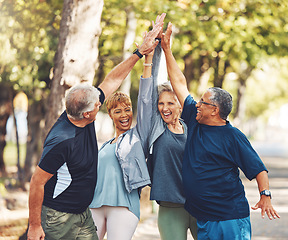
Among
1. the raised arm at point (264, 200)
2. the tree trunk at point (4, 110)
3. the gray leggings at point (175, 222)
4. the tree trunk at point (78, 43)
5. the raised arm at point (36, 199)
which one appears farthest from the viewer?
the tree trunk at point (4, 110)

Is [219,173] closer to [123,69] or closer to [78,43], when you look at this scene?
[123,69]

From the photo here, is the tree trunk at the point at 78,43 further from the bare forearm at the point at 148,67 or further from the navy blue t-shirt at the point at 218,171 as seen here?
the navy blue t-shirt at the point at 218,171

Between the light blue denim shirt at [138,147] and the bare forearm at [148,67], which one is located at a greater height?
the bare forearm at [148,67]

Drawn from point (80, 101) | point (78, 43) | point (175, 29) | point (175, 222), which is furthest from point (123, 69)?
point (175, 29)

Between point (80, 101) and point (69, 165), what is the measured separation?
470 mm

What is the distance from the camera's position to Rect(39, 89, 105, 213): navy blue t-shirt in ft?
12.1

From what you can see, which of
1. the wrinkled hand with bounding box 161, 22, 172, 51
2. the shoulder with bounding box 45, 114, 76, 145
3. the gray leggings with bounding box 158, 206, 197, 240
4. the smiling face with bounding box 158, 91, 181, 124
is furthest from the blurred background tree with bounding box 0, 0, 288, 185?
the shoulder with bounding box 45, 114, 76, 145

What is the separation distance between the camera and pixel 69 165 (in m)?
3.79

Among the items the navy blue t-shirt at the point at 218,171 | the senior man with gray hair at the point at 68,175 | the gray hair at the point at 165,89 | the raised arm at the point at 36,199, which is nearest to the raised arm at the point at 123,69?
the gray hair at the point at 165,89

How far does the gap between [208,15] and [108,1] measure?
2649 mm

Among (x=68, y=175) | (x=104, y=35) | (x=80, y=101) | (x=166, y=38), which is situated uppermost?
(x=104, y=35)

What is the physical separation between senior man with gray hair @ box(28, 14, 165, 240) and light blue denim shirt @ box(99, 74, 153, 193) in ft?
1.42

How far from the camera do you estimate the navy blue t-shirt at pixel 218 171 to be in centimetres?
411

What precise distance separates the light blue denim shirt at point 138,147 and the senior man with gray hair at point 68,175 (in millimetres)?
432
